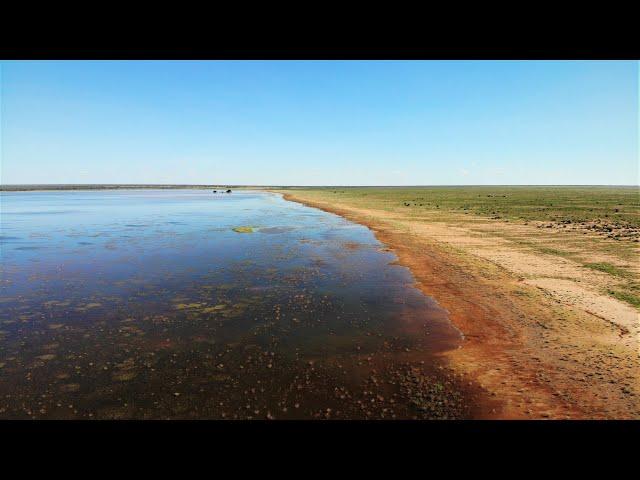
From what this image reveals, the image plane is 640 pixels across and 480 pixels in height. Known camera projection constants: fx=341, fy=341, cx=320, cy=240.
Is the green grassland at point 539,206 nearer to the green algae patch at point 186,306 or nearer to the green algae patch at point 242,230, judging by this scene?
the green algae patch at point 242,230

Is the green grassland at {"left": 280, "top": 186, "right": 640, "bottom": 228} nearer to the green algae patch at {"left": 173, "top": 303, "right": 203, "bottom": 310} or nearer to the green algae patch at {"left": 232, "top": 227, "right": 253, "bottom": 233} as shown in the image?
the green algae patch at {"left": 232, "top": 227, "right": 253, "bottom": 233}

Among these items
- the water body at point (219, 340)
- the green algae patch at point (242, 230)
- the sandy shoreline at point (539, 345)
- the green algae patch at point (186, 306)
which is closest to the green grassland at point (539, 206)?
the sandy shoreline at point (539, 345)

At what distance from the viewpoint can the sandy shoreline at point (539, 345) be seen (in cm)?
633

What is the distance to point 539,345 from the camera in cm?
844

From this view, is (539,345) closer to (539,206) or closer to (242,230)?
(242,230)

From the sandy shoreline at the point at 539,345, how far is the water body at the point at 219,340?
29.3 inches

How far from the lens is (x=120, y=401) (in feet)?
21.0

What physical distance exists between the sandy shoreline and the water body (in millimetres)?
744

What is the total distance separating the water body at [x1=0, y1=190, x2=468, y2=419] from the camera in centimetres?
638

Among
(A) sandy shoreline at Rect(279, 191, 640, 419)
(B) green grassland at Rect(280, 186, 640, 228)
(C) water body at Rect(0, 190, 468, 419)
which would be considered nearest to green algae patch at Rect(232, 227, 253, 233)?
(C) water body at Rect(0, 190, 468, 419)
